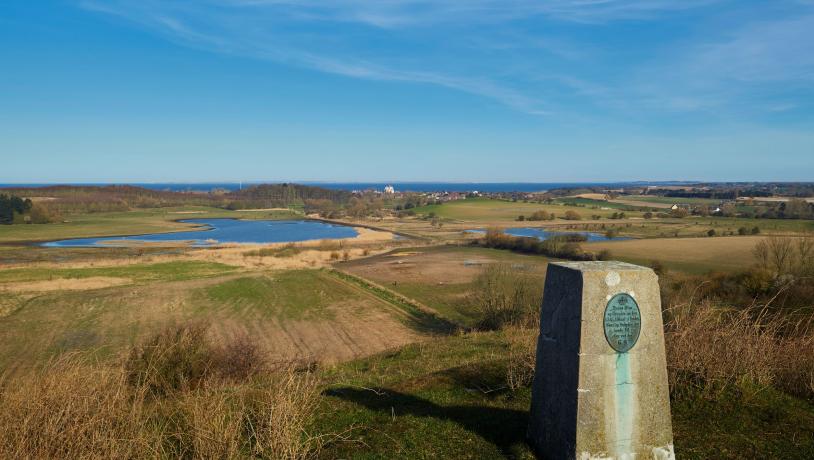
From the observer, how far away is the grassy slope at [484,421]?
20.1 feet

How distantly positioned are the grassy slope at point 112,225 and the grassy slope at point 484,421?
98257mm

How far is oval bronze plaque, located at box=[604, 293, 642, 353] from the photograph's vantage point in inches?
221

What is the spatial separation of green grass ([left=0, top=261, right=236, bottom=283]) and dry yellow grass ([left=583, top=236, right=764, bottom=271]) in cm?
4601

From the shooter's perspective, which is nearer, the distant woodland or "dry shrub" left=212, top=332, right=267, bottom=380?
"dry shrub" left=212, top=332, right=267, bottom=380

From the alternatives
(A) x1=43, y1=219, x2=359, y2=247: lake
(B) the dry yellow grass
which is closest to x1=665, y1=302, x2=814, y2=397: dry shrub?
(B) the dry yellow grass

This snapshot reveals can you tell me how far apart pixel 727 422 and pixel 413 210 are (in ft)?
479

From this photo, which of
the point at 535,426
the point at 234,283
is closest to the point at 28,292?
the point at 234,283

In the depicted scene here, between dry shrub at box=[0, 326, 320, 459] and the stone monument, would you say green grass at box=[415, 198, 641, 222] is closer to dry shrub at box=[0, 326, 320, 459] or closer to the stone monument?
the stone monument

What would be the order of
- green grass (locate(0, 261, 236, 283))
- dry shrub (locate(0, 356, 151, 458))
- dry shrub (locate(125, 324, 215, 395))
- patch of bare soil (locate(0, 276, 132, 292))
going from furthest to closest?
green grass (locate(0, 261, 236, 283))
patch of bare soil (locate(0, 276, 132, 292))
dry shrub (locate(125, 324, 215, 395))
dry shrub (locate(0, 356, 151, 458))

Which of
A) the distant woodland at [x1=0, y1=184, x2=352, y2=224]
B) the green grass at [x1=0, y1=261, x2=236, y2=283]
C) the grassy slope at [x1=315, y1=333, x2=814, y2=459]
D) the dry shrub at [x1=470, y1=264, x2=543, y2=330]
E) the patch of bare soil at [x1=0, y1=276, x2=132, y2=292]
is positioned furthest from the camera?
the distant woodland at [x1=0, y1=184, x2=352, y2=224]

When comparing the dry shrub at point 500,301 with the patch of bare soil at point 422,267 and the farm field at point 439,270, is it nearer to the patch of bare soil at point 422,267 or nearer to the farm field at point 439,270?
the farm field at point 439,270

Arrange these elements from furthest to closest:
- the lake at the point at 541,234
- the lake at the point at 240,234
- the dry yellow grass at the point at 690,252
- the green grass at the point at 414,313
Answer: the lake at the point at 240,234
the lake at the point at 541,234
the dry yellow grass at the point at 690,252
the green grass at the point at 414,313

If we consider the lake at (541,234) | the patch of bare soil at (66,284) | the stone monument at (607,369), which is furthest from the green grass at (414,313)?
the lake at (541,234)

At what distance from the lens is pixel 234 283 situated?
4819 centimetres
